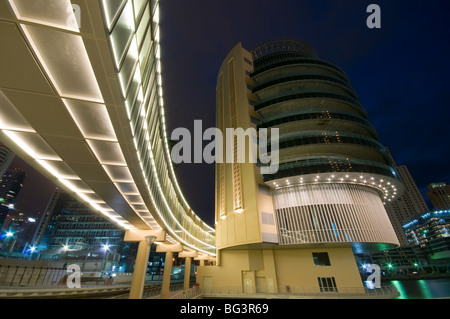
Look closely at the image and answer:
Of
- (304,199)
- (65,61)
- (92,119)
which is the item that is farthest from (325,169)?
(65,61)

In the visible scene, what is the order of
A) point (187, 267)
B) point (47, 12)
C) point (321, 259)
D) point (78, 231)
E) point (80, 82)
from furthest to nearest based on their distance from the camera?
point (78, 231) < point (187, 267) < point (321, 259) < point (80, 82) < point (47, 12)

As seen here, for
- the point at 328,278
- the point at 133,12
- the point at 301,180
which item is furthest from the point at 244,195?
the point at 133,12

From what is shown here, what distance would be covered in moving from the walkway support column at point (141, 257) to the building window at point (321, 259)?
22.5 metres

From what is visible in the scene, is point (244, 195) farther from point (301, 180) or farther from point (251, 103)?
point (251, 103)

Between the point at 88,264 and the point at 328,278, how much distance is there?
226 feet

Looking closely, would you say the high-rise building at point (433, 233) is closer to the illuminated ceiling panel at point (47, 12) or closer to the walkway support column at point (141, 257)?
the walkway support column at point (141, 257)

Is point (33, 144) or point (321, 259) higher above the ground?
point (33, 144)

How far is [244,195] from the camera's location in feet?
105

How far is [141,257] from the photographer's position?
21.7m

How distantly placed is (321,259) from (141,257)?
2509 cm

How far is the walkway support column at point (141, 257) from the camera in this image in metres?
19.4

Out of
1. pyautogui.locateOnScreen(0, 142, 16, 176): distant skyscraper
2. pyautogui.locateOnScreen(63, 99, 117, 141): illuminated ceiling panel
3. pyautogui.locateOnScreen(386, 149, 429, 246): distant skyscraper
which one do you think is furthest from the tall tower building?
pyautogui.locateOnScreen(386, 149, 429, 246): distant skyscraper

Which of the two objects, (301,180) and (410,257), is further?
(410,257)

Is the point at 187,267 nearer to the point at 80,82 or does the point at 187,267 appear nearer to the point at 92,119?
the point at 92,119
